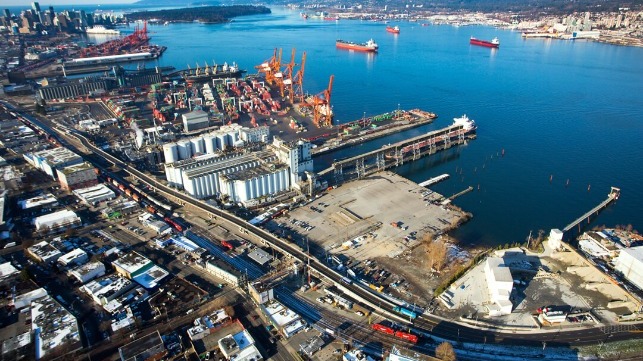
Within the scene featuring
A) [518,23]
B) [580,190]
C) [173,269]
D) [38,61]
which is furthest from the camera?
[518,23]

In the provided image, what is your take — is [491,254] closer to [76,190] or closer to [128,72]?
[76,190]

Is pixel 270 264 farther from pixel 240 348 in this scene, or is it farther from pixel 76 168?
pixel 76 168

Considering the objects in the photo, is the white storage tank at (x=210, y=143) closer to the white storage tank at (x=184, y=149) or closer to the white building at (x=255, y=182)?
the white storage tank at (x=184, y=149)

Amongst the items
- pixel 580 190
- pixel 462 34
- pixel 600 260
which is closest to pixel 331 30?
pixel 462 34

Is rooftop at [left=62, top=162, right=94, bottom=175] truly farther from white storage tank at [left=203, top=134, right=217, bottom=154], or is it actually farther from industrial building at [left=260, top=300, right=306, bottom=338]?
industrial building at [left=260, top=300, right=306, bottom=338]

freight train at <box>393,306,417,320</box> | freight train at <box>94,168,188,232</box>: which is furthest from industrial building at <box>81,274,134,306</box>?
freight train at <box>393,306,417,320</box>

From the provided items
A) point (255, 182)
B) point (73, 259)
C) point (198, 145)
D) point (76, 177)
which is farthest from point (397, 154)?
point (76, 177)
